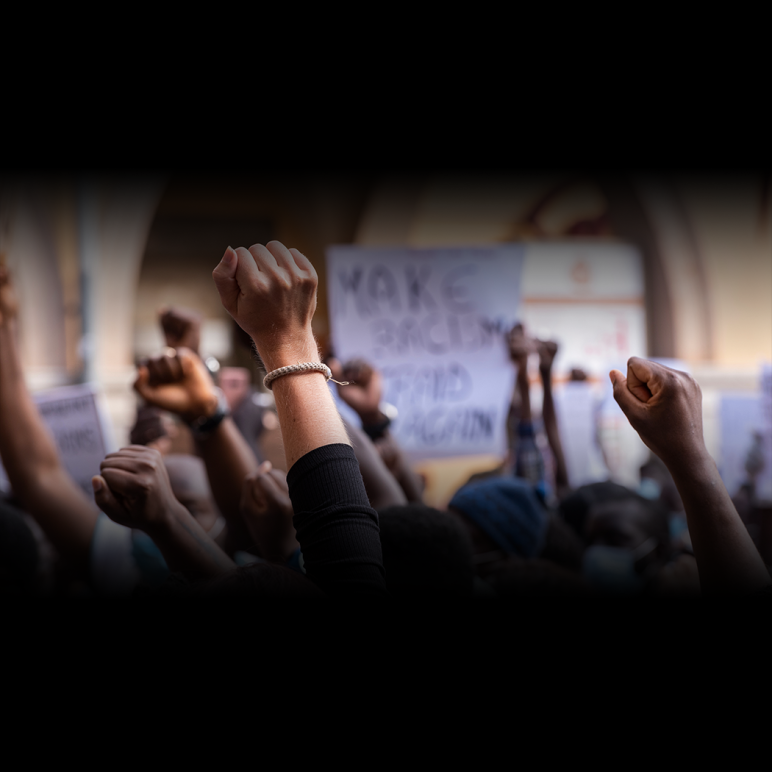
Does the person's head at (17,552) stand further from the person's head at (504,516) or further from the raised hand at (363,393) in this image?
the person's head at (504,516)

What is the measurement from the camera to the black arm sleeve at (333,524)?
909 mm

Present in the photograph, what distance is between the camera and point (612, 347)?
20.2ft

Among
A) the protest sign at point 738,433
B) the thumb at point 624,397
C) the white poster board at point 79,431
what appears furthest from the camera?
the protest sign at point 738,433

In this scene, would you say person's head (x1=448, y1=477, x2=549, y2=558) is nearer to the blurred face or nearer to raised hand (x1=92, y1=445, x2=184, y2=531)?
the blurred face

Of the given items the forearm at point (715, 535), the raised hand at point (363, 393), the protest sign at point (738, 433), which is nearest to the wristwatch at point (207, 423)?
the raised hand at point (363, 393)

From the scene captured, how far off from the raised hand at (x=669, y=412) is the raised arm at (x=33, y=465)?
106 cm

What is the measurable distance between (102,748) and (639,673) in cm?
63

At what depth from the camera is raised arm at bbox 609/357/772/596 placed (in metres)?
0.98

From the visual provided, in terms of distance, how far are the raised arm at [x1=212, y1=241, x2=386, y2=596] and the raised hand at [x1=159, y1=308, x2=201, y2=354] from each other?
111 cm

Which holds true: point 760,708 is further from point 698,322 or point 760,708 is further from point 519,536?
point 698,322

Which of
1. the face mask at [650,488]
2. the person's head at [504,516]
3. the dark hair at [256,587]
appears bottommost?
the face mask at [650,488]

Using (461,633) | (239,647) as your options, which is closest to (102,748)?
(239,647)

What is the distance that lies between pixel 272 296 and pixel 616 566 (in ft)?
5.82

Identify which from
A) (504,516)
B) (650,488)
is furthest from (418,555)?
(650,488)
